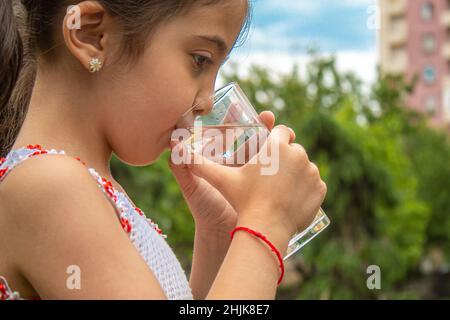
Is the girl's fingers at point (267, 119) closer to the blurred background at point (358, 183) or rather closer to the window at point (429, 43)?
the blurred background at point (358, 183)

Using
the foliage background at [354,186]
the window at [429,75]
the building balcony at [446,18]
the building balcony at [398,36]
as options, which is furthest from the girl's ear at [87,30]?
the building balcony at [398,36]

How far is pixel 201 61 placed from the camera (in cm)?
157

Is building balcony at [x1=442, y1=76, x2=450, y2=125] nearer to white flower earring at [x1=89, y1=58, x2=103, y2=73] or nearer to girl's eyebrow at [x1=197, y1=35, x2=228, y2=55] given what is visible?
girl's eyebrow at [x1=197, y1=35, x2=228, y2=55]

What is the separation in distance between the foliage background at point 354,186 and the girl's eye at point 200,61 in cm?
409

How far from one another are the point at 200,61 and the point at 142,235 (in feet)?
1.29

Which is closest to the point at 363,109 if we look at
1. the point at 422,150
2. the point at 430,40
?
the point at 422,150

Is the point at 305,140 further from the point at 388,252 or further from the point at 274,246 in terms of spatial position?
the point at 274,246

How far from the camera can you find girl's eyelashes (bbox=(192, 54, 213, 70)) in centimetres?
156

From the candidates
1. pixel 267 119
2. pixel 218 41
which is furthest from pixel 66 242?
pixel 267 119

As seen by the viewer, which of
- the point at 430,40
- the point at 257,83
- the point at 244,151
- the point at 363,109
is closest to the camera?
the point at 244,151

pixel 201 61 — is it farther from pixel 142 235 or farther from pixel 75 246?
pixel 75 246

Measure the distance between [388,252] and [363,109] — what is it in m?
13.1

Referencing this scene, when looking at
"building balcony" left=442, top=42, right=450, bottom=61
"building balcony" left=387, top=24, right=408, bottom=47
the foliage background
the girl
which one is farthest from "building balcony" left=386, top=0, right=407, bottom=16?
the girl
